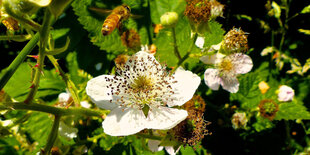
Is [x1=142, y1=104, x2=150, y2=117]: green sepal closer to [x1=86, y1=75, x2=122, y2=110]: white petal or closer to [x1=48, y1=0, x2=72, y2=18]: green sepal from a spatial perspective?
[x1=86, y1=75, x2=122, y2=110]: white petal

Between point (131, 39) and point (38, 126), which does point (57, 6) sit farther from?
point (38, 126)

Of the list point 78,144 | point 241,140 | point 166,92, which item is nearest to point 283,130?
point 241,140

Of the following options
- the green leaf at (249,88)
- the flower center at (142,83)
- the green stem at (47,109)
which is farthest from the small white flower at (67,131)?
the green leaf at (249,88)

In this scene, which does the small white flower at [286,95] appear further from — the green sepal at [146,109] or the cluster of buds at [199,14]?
the green sepal at [146,109]

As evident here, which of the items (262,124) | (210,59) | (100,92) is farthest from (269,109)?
(100,92)

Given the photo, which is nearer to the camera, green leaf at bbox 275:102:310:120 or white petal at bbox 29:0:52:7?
white petal at bbox 29:0:52:7

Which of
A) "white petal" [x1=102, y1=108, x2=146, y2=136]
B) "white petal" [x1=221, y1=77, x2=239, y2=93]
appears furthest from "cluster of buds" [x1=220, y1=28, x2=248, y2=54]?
"white petal" [x1=102, y1=108, x2=146, y2=136]

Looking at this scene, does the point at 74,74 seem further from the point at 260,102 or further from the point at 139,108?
the point at 260,102
